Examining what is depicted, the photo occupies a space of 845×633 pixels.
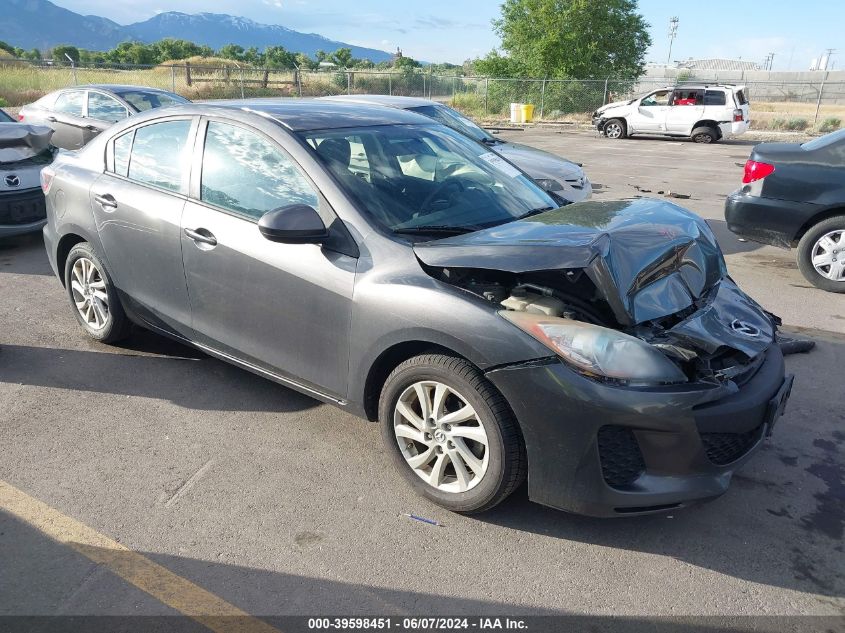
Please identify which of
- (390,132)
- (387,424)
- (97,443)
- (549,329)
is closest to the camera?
(549,329)

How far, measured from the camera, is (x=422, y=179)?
3643 millimetres

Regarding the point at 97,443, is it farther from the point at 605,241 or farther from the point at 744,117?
the point at 744,117

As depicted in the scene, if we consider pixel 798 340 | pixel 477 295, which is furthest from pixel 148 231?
pixel 798 340

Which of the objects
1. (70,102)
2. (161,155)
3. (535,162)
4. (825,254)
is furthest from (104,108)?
(825,254)

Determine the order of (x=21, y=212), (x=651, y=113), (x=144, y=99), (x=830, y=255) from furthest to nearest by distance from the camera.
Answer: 1. (x=651, y=113)
2. (x=144, y=99)
3. (x=21, y=212)
4. (x=830, y=255)

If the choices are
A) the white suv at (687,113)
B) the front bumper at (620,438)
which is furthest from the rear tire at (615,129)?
the front bumper at (620,438)

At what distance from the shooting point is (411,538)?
111 inches

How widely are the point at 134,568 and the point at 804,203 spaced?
20.3 ft

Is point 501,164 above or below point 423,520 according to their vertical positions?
above

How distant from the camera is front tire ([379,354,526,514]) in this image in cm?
269

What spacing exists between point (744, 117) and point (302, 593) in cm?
2280

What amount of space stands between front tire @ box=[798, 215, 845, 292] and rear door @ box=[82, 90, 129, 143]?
10.1 metres

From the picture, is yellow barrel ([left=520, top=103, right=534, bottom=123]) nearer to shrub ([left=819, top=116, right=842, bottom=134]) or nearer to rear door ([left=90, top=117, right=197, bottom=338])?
shrub ([left=819, top=116, right=842, bottom=134])

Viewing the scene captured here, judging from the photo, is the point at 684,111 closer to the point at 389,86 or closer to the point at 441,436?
the point at 389,86
